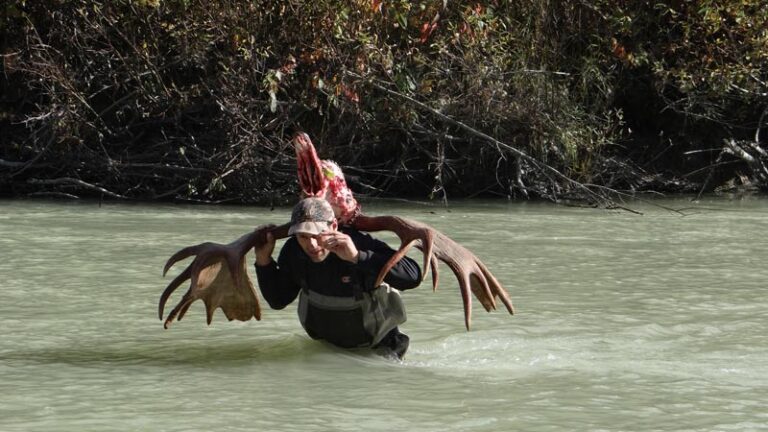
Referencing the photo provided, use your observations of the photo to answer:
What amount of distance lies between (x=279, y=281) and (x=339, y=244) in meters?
0.49

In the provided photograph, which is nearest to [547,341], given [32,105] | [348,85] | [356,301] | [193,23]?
[356,301]

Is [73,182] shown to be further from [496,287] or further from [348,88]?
[496,287]

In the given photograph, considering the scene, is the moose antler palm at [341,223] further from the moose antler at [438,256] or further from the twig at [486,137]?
the twig at [486,137]

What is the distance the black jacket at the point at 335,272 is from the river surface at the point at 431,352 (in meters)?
0.31

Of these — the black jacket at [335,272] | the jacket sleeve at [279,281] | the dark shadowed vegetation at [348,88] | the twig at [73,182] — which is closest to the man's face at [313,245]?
the black jacket at [335,272]

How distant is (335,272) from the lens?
5145 millimetres

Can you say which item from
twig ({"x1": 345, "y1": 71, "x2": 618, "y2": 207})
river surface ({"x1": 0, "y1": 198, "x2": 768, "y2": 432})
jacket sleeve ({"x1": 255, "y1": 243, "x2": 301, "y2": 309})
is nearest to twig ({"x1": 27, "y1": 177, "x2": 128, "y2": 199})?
twig ({"x1": 345, "y1": 71, "x2": 618, "y2": 207})

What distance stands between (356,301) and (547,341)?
121 cm

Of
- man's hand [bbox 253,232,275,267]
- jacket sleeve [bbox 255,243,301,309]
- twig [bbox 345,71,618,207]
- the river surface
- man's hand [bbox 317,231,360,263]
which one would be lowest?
the river surface

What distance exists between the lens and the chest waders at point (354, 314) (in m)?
5.21

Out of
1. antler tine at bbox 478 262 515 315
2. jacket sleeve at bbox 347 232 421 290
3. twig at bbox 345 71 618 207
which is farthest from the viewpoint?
twig at bbox 345 71 618 207

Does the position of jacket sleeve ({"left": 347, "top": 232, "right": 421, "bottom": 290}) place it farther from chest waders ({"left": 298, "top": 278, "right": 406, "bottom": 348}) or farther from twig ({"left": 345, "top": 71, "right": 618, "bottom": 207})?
twig ({"left": 345, "top": 71, "right": 618, "bottom": 207})

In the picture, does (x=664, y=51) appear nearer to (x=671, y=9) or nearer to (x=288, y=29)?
(x=671, y=9)

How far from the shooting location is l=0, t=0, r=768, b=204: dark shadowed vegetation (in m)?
13.5
